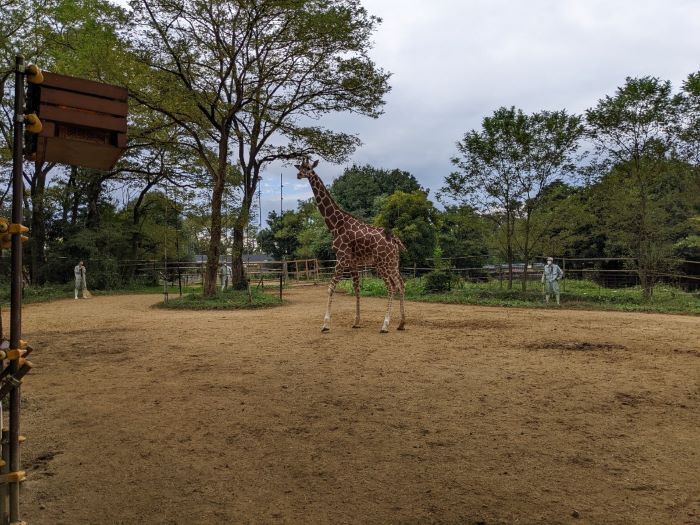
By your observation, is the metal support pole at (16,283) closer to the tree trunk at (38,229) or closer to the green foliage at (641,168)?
the green foliage at (641,168)

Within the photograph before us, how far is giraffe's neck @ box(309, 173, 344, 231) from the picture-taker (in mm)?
10156

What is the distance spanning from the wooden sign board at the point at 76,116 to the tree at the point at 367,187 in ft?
133

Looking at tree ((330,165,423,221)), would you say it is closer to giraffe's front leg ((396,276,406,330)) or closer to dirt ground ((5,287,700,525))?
giraffe's front leg ((396,276,406,330))

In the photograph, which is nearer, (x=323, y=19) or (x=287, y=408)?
(x=287, y=408)

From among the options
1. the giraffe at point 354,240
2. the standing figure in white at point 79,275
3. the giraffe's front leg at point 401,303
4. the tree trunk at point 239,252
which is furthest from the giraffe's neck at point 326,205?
the standing figure in white at point 79,275

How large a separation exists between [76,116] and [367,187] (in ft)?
140

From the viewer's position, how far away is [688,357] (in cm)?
699

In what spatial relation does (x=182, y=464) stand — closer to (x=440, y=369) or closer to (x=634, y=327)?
(x=440, y=369)

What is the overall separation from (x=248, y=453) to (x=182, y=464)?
18.0 inches

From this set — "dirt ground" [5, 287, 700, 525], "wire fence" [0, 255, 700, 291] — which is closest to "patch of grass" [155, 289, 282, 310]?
"wire fence" [0, 255, 700, 291]

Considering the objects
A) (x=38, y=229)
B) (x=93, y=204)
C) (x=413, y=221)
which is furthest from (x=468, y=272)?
(x=38, y=229)

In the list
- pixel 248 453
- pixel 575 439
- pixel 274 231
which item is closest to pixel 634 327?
pixel 575 439

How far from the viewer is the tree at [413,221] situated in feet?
103

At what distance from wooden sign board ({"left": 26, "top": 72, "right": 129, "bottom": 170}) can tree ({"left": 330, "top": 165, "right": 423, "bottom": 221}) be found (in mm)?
40447
